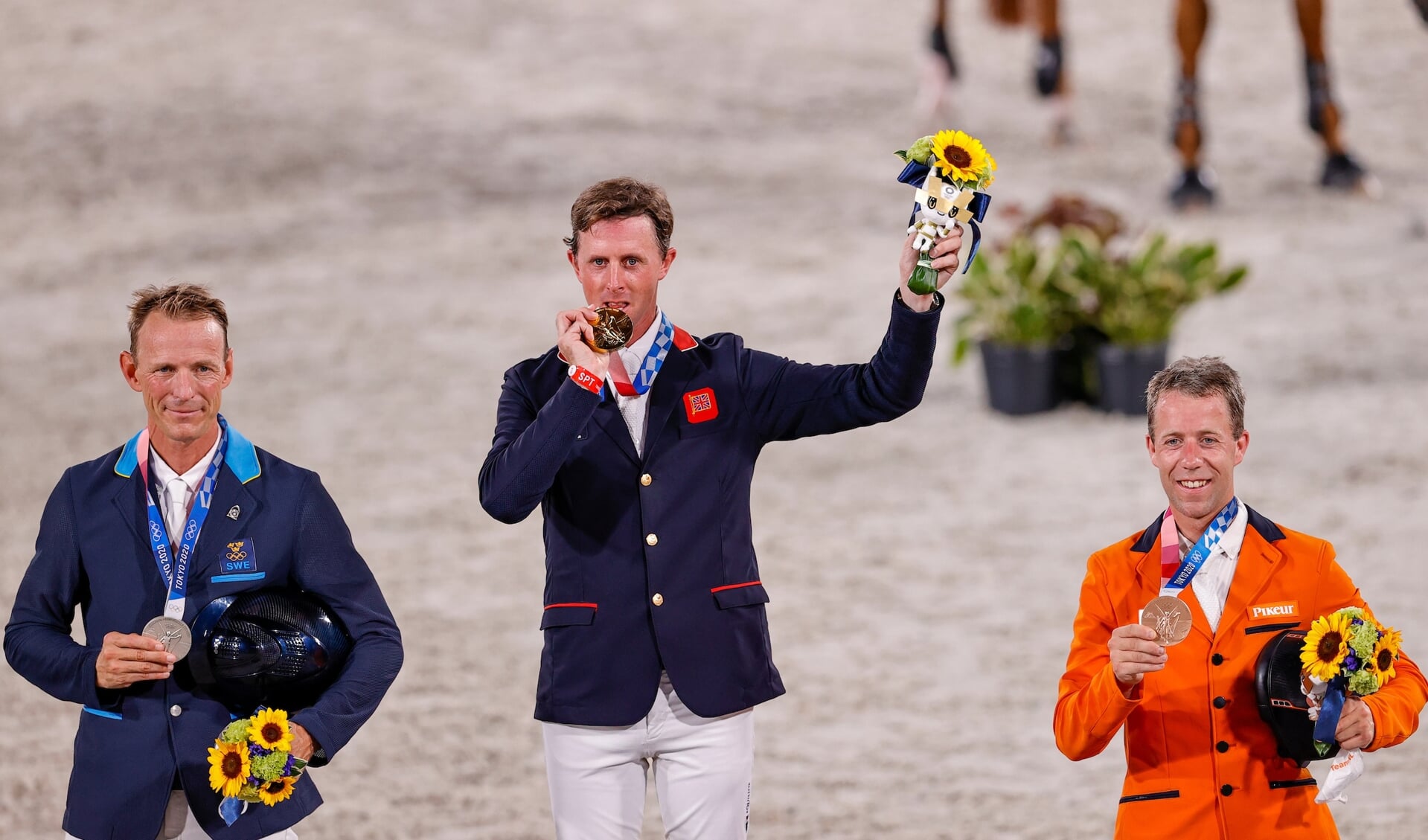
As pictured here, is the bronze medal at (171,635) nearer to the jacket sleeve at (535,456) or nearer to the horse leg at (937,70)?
the jacket sleeve at (535,456)

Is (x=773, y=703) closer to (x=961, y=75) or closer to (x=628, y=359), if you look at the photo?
(x=628, y=359)

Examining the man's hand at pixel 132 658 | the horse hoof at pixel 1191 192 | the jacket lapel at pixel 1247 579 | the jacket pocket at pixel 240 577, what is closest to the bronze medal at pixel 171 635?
the man's hand at pixel 132 658

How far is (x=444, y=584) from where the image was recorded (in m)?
7.16

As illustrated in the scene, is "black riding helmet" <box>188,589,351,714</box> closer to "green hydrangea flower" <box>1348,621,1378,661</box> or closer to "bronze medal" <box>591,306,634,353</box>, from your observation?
"bronze medal" <box>591,306,634,353</box>

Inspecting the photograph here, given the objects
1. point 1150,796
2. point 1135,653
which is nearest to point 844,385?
point 1135,653

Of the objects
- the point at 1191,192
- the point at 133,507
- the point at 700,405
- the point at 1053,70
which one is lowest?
the point at 133,507

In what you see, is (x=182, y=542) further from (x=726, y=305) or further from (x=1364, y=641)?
(x=726, y=305)

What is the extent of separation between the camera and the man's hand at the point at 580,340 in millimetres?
2797

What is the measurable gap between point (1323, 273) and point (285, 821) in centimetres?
916

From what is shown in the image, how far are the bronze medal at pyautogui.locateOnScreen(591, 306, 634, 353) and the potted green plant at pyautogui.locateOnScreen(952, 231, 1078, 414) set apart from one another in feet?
20.2

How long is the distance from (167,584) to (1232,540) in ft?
5.49

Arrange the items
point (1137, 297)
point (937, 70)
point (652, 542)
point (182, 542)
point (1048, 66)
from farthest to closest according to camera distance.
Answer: point (937, 70) < point (1048, 66) < point (1137, 297) < point (652, 542) < point (182, 542)

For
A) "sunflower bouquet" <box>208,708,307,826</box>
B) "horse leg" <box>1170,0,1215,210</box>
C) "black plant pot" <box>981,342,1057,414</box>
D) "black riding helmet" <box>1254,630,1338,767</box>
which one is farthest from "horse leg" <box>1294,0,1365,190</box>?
"sunflower bouquet" <box>208,708,307,826</box>

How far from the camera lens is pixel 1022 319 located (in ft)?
29.3
